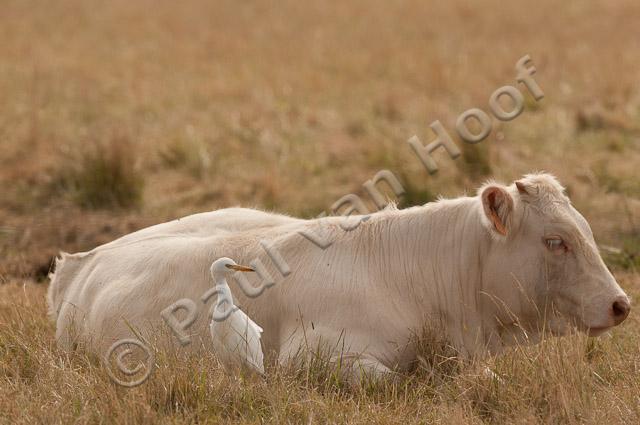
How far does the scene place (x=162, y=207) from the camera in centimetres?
1046

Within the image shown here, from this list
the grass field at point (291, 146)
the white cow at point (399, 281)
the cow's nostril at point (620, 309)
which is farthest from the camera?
the white cow at point (399, 281)

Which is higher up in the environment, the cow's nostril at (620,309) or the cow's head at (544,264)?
the cow's head at (544,264)

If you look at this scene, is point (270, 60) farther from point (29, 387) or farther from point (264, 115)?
point (29, 387)

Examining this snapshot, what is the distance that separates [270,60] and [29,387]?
12571mm

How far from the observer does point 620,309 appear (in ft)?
17.5

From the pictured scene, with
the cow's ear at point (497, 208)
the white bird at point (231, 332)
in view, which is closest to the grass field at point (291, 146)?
the white bird at point (231, 332)

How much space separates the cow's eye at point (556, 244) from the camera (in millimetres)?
5508

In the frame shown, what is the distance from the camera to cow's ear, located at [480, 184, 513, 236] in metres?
5.51

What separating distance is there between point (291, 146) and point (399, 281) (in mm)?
6643

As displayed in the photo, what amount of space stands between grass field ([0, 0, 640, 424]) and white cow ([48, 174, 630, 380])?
205 millimetres

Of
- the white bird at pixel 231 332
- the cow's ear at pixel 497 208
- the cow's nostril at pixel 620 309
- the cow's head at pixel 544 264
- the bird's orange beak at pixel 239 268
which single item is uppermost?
the bird's orange beak at pixel 239 268

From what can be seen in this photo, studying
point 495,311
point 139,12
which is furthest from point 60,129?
point 139,12

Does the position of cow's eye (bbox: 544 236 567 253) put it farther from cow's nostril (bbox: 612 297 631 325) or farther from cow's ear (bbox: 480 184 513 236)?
cow's nostril (bbox: 612 297 631 325)

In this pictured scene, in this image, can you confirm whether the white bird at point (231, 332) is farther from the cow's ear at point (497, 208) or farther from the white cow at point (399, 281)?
the cow's ear at point (497, 208)
